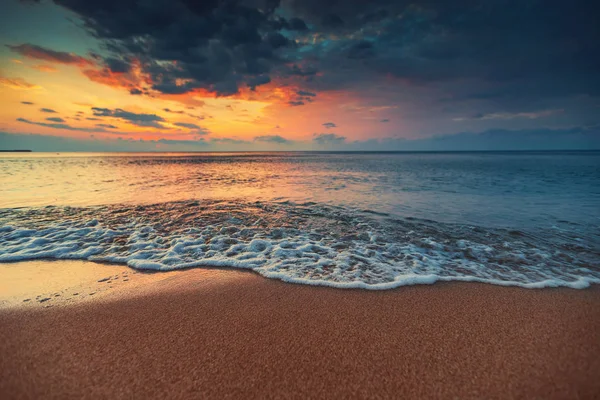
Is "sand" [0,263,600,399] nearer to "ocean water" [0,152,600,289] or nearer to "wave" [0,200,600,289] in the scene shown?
"wave" [0,200,600,289]

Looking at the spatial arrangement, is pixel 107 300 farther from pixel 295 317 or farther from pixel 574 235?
pixel 574 235

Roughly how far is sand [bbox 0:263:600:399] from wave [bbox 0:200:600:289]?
58cm

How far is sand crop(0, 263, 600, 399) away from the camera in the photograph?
2.10 metres

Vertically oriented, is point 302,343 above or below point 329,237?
above

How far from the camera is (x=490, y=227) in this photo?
7.16 metres

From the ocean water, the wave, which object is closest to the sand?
the wave

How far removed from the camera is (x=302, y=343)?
8.48 feet

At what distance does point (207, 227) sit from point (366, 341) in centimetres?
525

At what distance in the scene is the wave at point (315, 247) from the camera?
14.0 feet

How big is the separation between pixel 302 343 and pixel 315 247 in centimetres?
296

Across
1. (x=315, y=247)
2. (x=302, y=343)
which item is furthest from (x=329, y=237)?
(x=302, y=343)

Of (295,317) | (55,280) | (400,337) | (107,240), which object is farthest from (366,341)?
(107,240)

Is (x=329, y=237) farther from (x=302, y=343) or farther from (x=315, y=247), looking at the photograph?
(x=302, y=343)

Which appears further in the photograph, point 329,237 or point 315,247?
point 329,237
